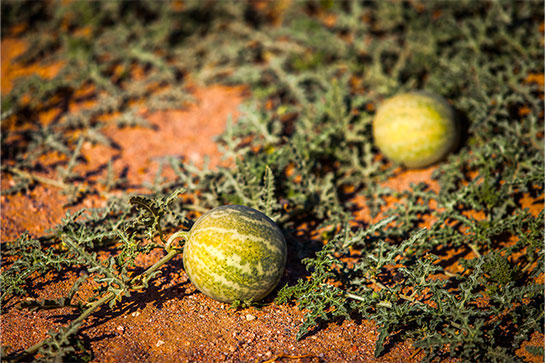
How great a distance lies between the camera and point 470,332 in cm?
253

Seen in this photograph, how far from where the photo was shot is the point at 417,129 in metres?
3.94

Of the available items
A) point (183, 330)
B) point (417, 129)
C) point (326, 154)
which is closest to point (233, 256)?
point (183, 330)

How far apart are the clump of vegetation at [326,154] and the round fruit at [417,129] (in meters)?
0.20

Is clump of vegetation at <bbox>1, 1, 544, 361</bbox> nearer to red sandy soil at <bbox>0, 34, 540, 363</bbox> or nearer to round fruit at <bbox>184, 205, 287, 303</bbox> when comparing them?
red sandy soil at <bbox>0, 34, 540, 363</bbox>

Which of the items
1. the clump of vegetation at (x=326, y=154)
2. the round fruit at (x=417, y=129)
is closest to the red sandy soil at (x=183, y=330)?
the clump of vegetation at (x=326, y=154)

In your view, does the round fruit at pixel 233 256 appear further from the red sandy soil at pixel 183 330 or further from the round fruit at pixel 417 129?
the round fruit at pixel 417 129

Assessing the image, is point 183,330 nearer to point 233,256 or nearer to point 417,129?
point 233,256

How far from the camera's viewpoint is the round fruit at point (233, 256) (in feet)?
8.66

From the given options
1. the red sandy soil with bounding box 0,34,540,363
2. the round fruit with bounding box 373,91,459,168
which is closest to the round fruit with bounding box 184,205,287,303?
the red sandy soil with bounding box 0,34,540,363

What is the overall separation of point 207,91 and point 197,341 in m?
3.75

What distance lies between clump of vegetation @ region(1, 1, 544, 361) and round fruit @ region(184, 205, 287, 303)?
0.23 m

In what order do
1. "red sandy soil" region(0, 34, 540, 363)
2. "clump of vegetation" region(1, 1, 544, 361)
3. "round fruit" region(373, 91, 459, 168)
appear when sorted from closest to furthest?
"red sandy soil" region(0, 34, 540, 363) → "clump of vegetation" region(1, 1, 544, 361) → "round fruit" region(373, 91, 459, 168)

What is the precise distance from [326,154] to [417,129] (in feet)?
2.97

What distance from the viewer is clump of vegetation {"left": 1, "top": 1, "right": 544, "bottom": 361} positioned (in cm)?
282
